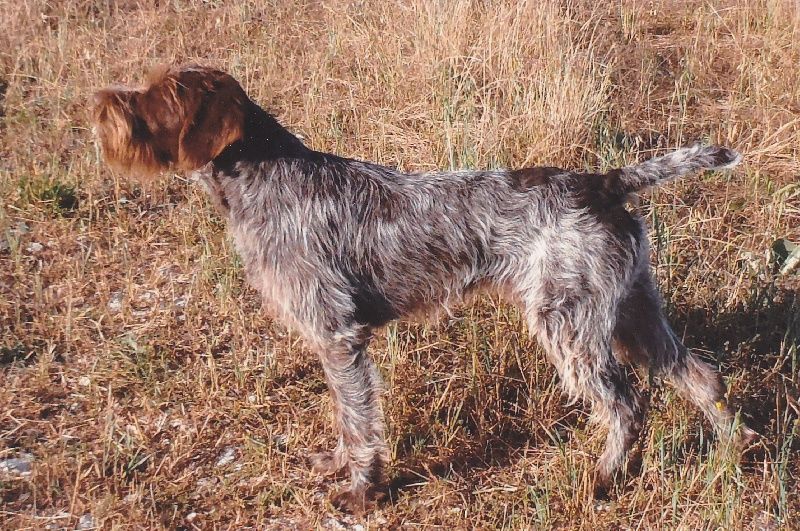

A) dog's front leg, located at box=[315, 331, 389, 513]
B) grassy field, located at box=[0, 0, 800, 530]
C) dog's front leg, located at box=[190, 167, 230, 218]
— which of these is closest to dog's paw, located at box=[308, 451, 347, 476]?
grassy field, located at box=[0, 0, 800, 530]

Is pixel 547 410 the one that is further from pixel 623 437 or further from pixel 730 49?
pixel 730 49

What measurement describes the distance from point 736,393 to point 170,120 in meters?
2.90

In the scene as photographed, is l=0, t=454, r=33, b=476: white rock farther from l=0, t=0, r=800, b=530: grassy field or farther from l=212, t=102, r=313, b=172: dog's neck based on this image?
l=212, t=102, r=313, b=172: dog's neck

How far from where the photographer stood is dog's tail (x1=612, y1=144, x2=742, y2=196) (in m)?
3.46

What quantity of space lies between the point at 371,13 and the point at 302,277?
4.24 metres

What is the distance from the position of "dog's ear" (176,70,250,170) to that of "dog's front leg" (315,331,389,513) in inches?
36.6

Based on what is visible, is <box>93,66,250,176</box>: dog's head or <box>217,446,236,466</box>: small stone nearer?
<box>93,66,250,176</box>: dog's head

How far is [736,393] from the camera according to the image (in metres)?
4.04

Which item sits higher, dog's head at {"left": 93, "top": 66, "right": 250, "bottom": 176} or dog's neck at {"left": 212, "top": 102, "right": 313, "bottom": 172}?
dog's head at {"left": 93, "top": 66, "right": 250, "bottom": 176}

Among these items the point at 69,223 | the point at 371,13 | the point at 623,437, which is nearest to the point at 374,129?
the point at 371,13

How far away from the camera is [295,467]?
386cm

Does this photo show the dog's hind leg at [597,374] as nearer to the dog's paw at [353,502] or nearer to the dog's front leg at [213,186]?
the dog's paw at [353,502]

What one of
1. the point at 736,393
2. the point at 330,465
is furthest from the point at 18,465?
the point at 736,393

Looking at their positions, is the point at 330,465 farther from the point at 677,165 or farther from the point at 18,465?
the point at 677,165
